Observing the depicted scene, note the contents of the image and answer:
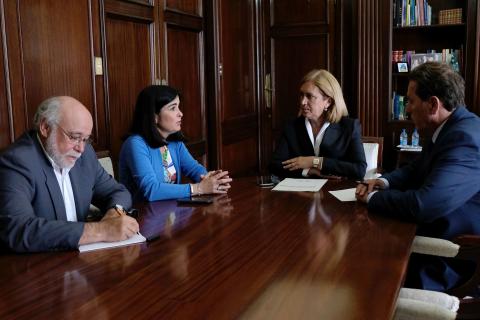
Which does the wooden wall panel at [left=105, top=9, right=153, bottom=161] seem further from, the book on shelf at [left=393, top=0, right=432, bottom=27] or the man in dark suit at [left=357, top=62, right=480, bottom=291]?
the book on shelf at [left=393, top=0, right=432, bottom=27]

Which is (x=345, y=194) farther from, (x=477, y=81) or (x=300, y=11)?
(x=300, y=11)

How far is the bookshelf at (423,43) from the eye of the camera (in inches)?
190

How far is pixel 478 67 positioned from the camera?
→ 15.6 feet

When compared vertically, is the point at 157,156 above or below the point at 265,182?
above

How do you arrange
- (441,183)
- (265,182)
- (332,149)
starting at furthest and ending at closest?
1. (332,149)
2. (265,182)
3. (441,183)

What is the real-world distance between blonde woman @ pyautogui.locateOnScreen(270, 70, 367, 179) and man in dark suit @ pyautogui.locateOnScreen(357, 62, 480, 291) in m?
0.80

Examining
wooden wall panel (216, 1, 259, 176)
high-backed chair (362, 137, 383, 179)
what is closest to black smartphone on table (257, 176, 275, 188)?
high-backed chair (362, 137, 383, 179)

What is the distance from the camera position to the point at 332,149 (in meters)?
3.09

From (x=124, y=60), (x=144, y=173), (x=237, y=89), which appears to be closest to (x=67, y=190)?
(x=144, y=173)

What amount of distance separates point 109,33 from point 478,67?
3.23 meters

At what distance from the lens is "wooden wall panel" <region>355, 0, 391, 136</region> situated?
498 centimetres

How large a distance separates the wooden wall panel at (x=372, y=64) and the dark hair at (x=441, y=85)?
2937mm

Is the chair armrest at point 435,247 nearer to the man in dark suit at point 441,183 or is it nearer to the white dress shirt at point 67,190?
the man in dark suit at point 441,183

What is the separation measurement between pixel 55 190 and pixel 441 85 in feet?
4.88
